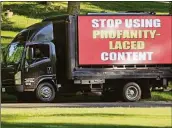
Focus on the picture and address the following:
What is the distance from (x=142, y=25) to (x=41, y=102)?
4.94m

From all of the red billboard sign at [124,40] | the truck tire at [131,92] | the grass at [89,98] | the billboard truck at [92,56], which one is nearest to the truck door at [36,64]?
the billboard truck at [92,56]

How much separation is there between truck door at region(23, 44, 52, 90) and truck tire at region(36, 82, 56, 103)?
259 mm

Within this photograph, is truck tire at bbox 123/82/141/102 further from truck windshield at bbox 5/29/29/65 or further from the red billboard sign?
truck windshield at bbox 5/29/29/65

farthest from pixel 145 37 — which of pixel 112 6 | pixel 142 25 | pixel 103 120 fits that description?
pixel 112 6

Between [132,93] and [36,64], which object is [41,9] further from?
[132,93]

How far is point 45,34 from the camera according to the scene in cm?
2102

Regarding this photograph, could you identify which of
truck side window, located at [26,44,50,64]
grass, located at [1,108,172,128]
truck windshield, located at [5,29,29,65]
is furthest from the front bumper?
grass, located at [1,108,172,128]

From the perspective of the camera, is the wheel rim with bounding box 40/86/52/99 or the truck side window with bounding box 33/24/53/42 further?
the truck side window with bounding box 33/24/53/42

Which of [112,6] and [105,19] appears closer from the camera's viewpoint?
[105,19]

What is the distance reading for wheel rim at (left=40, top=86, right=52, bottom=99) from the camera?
20672 millimetres

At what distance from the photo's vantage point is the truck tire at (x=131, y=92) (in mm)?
20906

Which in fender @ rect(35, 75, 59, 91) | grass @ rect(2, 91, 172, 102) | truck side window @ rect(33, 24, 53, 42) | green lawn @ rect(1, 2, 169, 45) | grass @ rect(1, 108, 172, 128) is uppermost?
green lawn @ rect(1, 2, 169, 45)

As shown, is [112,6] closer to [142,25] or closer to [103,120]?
[142,25]

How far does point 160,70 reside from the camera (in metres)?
21.3
